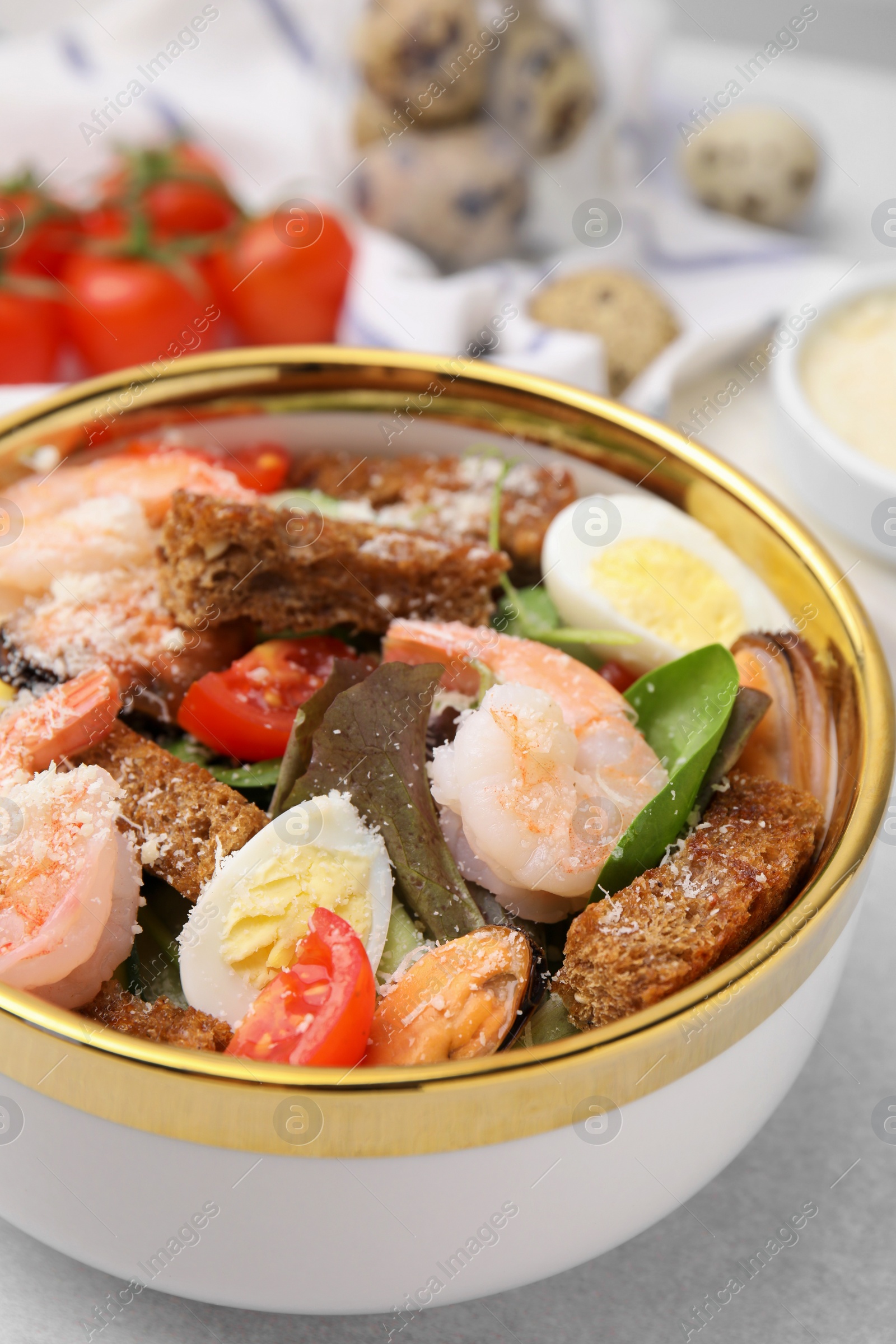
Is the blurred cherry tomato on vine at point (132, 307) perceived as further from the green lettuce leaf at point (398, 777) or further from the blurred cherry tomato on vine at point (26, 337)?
the green lettuce leaf at point (398, 777)

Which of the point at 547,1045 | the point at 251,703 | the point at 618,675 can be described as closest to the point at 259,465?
the point at 251,703

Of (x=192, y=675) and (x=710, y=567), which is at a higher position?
(x=192, y=675)

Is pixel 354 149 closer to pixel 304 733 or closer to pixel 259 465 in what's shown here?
pixel 259 465

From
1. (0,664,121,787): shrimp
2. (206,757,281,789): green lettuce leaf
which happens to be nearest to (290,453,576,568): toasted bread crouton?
(206,757,281,789): green lettuce leaf

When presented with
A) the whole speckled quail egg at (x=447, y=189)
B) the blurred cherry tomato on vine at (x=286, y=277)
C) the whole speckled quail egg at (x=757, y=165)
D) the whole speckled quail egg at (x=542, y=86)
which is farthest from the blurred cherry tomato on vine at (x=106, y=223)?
the whole speckled quail egg at (x=757, y=165)

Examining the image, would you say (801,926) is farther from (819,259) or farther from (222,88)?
(222,88)

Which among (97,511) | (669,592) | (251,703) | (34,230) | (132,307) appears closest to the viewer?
(251,703)

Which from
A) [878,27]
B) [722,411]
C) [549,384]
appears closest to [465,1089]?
[549,384]
